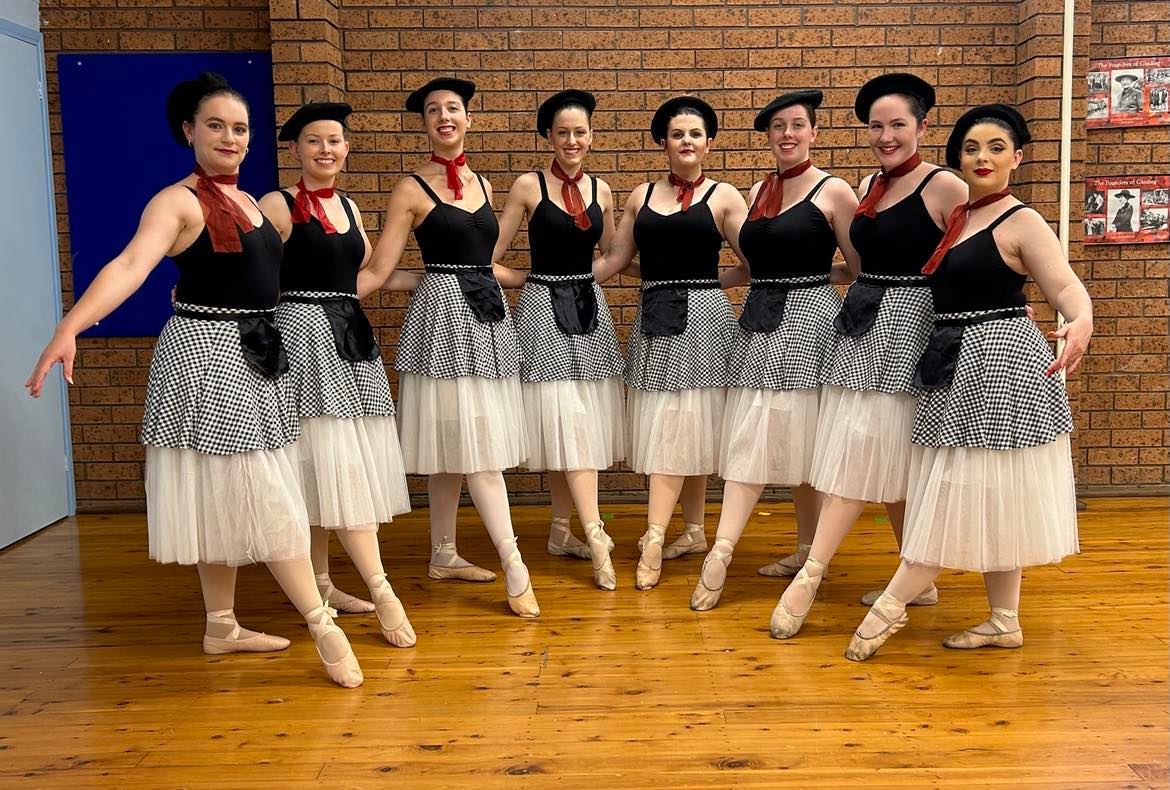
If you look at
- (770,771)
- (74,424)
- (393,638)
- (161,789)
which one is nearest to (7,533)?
(74,424)

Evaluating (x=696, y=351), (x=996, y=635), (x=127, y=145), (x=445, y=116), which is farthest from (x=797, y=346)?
(x=127, y=145)

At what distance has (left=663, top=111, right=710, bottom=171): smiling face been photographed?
3873mm

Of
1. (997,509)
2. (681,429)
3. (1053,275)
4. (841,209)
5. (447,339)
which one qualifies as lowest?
(997,509)

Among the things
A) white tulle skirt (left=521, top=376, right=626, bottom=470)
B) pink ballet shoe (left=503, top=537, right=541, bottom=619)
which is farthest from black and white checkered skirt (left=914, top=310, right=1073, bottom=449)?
pink ballet shoe (left=503, top=537, right=541, bottom=619)

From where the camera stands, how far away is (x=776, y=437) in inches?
145

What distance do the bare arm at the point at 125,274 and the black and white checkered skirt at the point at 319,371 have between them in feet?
1.76

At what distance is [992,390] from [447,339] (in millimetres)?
1873

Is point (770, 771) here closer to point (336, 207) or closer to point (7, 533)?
point (336, 207)

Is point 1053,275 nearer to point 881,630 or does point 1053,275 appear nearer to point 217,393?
point 881,630

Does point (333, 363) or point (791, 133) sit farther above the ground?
point (791, 133)

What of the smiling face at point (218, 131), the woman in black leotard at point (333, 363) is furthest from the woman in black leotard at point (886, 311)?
the smiling face at point (218, 131)

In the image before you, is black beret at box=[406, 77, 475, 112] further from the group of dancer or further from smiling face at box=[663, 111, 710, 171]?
smiling face at box=[663, 111, 710, 171]

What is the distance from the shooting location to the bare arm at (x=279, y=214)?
3.44m

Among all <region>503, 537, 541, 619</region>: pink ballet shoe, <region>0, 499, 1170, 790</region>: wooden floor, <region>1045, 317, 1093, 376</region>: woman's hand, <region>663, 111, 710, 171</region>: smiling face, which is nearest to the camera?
<region>0, 499, 1170, 790</region>: wooden floor
